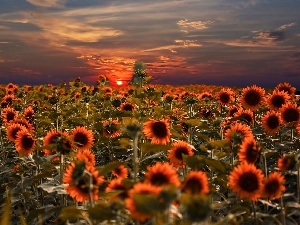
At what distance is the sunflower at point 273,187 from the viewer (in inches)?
140

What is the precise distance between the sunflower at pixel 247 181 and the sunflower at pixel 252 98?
11.3 ft

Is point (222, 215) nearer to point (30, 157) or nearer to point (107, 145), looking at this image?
point (30, 157)

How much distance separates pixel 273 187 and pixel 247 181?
19 cm

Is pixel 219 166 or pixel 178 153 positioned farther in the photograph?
pixel 178 153

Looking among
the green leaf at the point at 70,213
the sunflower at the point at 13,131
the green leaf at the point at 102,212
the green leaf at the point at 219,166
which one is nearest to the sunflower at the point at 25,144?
the sunflower at the point at 13,131

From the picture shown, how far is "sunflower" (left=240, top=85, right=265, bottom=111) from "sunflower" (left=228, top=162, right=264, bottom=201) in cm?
344

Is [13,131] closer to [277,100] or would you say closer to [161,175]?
[277,100]

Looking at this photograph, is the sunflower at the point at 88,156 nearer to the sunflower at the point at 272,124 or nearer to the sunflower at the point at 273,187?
the sunflower at the point at 273,187

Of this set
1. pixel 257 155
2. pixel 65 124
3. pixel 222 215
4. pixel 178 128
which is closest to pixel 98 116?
pixel 65 124

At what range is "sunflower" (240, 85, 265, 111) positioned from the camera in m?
6.91

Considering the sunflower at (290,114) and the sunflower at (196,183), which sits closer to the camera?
the sunflower at (196,183)

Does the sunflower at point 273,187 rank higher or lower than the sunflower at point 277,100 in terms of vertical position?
lower

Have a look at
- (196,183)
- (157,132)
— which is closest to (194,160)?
(196,183)

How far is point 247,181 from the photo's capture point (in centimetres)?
354
